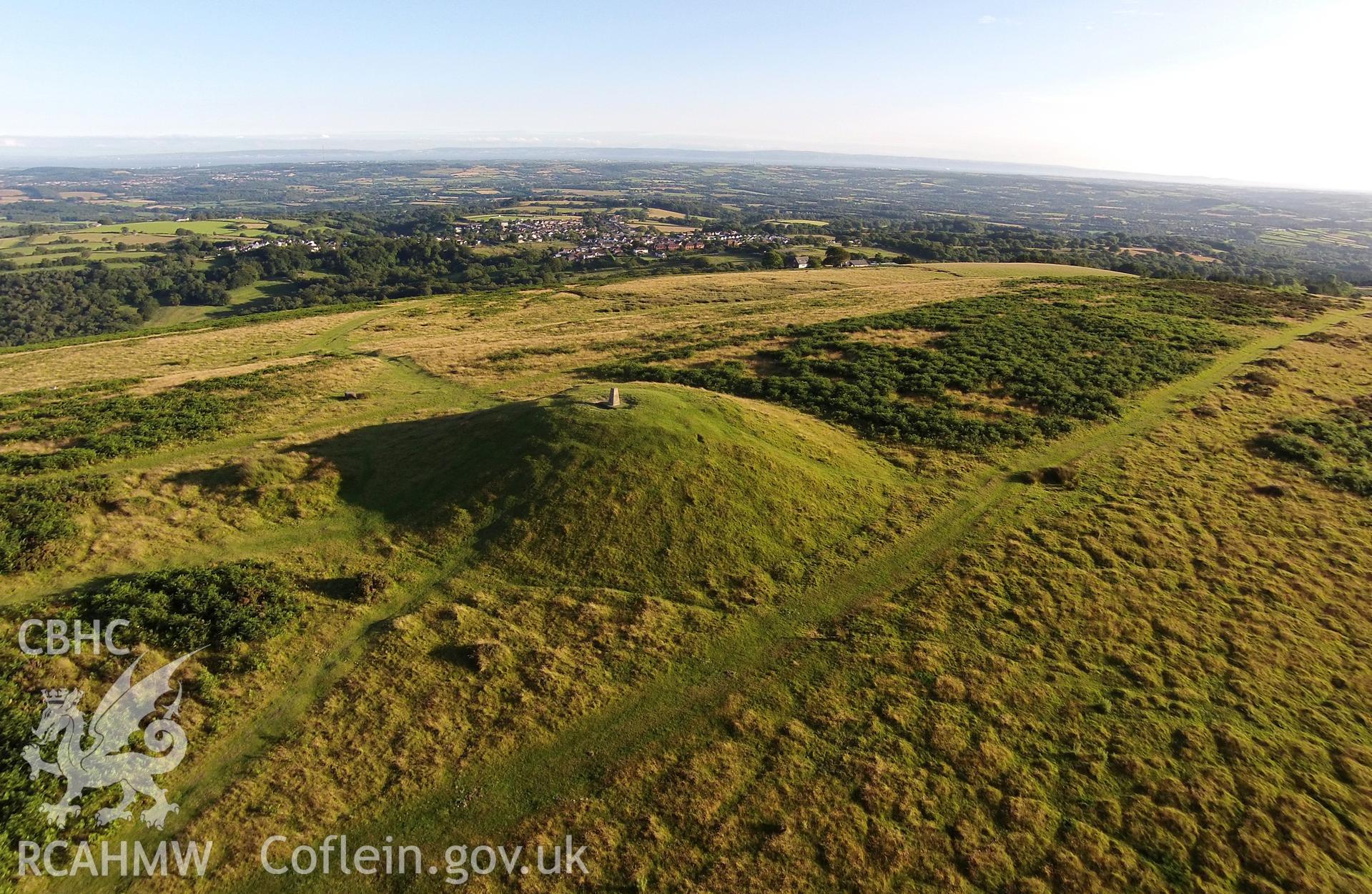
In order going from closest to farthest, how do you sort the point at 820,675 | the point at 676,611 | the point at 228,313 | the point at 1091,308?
the point at 820,675
the point at 676,611
the point at 1091,308
the point at 228,313

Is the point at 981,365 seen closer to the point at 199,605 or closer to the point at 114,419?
the point at 199,605

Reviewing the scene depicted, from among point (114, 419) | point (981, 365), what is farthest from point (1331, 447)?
point (114, 419)

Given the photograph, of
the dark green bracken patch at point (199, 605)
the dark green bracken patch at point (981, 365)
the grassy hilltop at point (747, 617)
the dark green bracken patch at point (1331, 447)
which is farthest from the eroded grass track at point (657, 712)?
the dark green bracken patch at point (1331, 447)

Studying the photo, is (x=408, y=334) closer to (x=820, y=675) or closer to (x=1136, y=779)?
(x=820, y=675)

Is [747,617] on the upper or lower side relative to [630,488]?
lower

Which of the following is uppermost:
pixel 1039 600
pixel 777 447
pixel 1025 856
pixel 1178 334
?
pixel 1178 334

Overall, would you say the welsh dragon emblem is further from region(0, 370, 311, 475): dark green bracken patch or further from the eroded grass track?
region(0, 370, 311, 475): dark green bracken patch

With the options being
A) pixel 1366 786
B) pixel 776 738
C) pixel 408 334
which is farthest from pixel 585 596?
pixel 408 334
